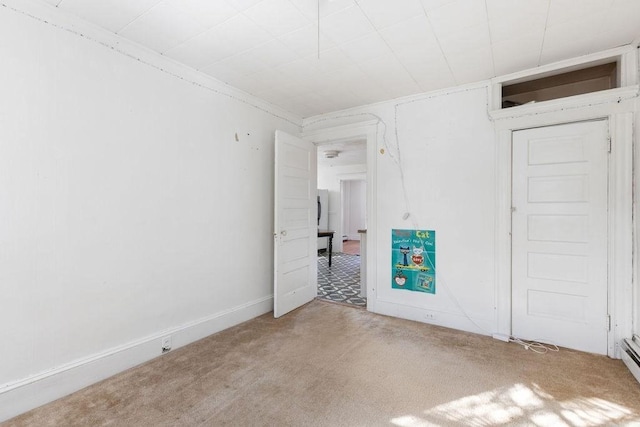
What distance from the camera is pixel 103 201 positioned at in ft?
7.13

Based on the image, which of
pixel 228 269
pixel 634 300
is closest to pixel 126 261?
pixel 228 269

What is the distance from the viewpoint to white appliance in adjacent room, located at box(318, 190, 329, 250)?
8430 mm

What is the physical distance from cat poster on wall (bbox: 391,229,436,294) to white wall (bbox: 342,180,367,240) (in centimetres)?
753

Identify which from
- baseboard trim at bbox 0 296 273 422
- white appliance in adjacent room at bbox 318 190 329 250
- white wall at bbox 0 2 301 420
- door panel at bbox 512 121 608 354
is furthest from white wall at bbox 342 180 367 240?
baseboard trim at bbox 0 296 273 422

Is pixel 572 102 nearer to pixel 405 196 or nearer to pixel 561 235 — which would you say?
pixel 561 235

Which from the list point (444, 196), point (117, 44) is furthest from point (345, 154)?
point (117, 44)

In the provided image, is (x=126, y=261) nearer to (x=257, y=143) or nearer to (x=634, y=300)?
(x=257, y=143)

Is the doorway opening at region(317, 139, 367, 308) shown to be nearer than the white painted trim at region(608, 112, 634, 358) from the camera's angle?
No

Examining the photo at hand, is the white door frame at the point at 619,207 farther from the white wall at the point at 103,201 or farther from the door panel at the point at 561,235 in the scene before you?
the white wall at the point at 103,201

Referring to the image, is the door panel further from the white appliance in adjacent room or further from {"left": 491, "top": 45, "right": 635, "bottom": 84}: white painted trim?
the white appliance in adjacent room

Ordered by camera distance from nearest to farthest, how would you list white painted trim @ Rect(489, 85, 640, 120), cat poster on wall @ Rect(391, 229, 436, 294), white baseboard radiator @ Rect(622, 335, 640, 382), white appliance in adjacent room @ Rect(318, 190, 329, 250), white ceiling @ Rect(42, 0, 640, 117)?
white ceiling @ Rect(42, 0, 640, 117)
white baseboard radiator @ Rect(622, 335, 640, 382)
white painted trim @ Rect(489, 85, 640, 120)
cat poster on wall @ Rect(391, 229, 436, 294)
white appliance in adjacent room @ Rect(318, 190, 329, 250)

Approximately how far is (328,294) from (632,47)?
3977mm

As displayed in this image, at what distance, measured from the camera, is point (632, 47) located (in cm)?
236

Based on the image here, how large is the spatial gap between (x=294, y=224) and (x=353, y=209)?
7775 mm
